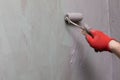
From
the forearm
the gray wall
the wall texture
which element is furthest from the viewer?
the wall texture

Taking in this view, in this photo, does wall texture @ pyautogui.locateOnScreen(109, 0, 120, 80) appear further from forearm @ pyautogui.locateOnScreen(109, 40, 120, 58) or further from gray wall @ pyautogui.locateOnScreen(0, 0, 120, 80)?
forearm @ pyautogui.locateOnScreen(109, 40, 120, 58)

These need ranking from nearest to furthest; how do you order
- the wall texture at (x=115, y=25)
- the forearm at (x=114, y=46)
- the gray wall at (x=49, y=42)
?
the gray wall at (x=49, y=42) → the forearm at (x=114, y=46) → the wall texture at (x=115, y=25)

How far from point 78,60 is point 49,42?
0.18m

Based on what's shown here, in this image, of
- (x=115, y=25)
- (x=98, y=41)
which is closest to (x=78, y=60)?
(x=98, y=41)

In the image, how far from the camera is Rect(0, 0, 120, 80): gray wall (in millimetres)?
874

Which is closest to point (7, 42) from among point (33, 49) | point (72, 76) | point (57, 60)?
point (33, 49)

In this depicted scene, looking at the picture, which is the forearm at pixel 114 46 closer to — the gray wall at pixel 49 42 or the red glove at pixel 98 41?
the red glove at pixel 98 41

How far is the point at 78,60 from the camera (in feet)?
3.66

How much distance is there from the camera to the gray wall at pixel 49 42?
0.87 meters

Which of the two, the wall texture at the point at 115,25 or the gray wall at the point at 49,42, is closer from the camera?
the gray wall at the point at 49,42

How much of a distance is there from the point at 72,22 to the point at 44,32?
137 mm

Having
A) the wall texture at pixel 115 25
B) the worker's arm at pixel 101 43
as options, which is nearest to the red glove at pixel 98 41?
the worker's arm at pixel 101 43

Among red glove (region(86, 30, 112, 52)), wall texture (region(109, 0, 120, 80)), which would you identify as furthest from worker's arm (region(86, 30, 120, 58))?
wall texture (region(109, 0, 120, 80))

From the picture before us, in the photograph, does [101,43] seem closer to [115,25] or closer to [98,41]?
[98,41]
